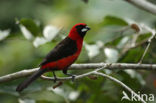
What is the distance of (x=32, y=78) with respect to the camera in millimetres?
2977

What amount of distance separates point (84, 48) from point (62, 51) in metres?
0.98

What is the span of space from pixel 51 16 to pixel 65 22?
35 centimetres

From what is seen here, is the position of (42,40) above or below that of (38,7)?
above

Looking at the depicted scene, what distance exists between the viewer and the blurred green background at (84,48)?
3.93 meters

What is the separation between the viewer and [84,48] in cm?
420

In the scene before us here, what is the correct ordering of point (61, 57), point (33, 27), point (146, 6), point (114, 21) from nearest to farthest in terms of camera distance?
point (61, 57) < point (33, 27) < point (146, 6) < point (114, 21)

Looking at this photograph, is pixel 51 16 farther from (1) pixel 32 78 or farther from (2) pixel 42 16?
(1) pixel 32 78

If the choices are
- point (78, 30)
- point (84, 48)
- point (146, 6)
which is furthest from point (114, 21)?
point (78, 30)

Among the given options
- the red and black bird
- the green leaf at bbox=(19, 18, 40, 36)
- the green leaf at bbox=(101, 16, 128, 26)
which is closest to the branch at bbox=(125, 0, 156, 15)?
the green leaf at bbox=(101, 16, 128, 26)

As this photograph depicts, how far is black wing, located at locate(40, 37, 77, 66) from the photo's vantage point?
314 cm

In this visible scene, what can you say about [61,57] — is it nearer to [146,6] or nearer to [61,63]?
[61,63]

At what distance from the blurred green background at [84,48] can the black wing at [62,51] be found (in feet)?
1.35

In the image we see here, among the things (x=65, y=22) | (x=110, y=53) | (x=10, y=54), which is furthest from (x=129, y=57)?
(x=65, y=22)

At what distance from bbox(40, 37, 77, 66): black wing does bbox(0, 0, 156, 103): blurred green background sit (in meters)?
0.41
